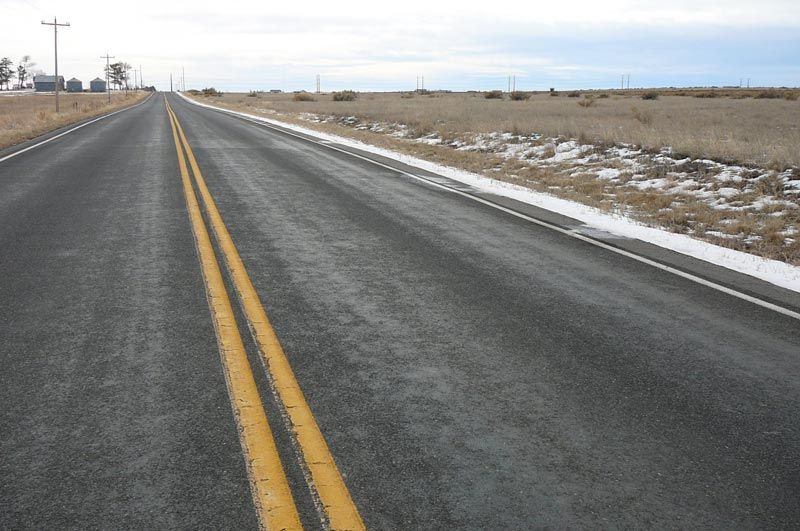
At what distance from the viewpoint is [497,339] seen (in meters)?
4.48

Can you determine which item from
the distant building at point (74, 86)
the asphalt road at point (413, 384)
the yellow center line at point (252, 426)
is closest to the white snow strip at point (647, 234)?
the asphalt road at point (413, 384)

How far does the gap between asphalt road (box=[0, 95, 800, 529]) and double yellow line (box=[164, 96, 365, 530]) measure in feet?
0.17

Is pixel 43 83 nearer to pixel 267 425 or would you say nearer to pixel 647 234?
pixel 647 234

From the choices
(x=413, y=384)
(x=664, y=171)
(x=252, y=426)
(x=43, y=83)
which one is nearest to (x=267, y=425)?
(x=252, y=426)

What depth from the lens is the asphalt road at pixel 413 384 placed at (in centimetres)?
266

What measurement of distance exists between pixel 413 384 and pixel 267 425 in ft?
3.00

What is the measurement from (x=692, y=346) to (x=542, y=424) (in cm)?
176

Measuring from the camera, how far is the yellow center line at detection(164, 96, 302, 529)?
254cm

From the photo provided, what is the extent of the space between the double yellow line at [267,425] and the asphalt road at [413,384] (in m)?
0.05

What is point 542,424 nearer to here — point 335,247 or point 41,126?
point 335,247

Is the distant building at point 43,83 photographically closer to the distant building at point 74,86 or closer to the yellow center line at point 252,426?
the distant building at point 74,86

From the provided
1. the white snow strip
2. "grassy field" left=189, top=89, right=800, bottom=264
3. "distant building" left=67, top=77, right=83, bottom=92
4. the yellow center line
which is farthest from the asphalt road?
"distant building" left=67, top=77, right=83, bottom=92

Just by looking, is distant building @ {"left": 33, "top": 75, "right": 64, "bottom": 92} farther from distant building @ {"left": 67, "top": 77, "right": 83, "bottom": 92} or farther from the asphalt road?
the asphalt road

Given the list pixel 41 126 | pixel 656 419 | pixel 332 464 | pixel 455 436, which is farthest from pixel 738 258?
pixel 41 126
